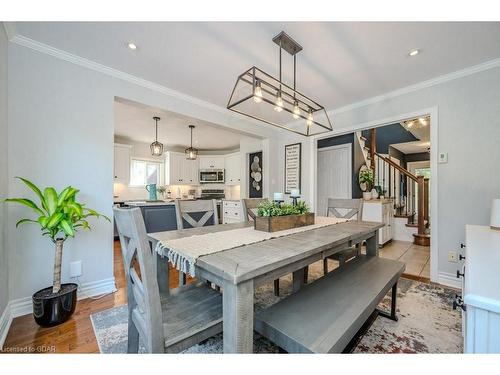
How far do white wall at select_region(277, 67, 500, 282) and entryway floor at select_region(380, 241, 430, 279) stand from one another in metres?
0.39

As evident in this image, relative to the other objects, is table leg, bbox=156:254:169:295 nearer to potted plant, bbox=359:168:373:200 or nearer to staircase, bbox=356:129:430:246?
potted plant, bbox=359:168:373:200

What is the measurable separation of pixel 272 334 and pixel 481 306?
2.61 ft

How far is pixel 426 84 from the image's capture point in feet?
8.82

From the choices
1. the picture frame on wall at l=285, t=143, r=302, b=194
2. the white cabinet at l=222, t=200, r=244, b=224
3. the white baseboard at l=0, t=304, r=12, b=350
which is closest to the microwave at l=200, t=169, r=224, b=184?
the white cabinet at l=222, t=200, r=244, b=224

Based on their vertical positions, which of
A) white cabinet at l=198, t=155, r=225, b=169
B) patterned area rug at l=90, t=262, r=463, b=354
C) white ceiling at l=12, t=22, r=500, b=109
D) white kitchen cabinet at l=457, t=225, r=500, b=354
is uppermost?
white ceiling at l=12, t=22, r=500, b=109

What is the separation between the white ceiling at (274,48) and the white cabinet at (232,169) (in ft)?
12.9

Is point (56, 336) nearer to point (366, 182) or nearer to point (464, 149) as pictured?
point (464, 149)

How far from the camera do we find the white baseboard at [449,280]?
2.48 metres

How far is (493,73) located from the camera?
90.8 inches

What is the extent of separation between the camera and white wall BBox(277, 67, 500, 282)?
7.59 ft
